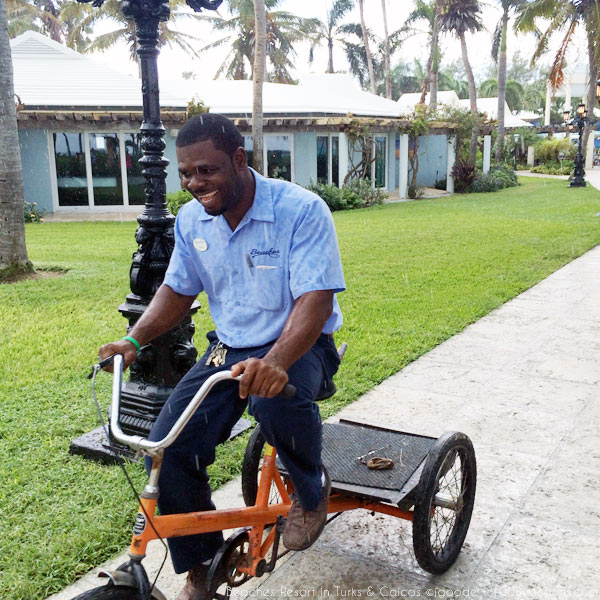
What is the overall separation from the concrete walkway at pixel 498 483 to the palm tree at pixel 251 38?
37511 millimetres

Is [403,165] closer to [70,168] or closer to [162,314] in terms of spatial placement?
[70,168]

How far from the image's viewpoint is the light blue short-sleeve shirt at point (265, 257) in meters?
2.40

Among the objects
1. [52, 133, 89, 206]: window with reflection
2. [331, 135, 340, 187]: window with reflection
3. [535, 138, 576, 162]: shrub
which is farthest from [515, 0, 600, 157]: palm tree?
[535, 138, 576, 162]: shrub

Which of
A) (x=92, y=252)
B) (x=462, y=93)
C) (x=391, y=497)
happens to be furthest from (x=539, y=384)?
(x=462, y=93)

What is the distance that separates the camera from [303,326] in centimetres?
231

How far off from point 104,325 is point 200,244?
475 cm

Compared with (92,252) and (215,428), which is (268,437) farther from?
(92,252)

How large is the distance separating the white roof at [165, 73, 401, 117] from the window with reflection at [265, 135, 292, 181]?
86cm

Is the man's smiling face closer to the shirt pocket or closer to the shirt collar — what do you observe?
the shirt collar

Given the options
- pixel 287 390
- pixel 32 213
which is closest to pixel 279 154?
pixel 32 213

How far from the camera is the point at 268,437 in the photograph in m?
2.43

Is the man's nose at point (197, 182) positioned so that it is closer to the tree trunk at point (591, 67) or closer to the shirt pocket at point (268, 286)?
the shirt pocket at point (268, 286)

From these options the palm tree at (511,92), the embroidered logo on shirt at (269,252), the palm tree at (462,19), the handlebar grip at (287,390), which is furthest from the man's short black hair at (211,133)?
the palm tree at (511,92)

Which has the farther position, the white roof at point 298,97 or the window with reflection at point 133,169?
the white roof at point 298,97
